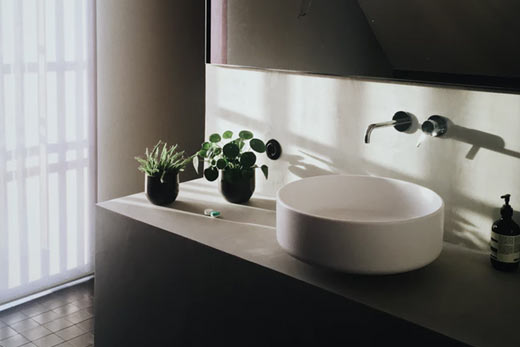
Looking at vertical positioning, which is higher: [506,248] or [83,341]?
[506,248]

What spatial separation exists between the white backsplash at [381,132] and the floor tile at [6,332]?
4.08 ft

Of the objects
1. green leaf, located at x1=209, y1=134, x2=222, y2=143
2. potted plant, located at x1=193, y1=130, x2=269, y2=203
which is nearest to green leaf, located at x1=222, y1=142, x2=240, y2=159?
potted plant, located at x1=193, y1=130, x2=269, y2=203

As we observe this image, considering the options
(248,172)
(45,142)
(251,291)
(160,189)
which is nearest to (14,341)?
(45,142)

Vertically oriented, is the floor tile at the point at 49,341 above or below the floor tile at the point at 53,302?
below

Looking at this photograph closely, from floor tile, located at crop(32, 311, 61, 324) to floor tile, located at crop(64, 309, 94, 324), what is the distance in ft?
0.18

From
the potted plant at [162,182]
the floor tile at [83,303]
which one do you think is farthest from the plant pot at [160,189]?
the floor tile at [83,303]

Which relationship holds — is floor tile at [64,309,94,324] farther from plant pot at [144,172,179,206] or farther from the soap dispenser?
the soap dispenser

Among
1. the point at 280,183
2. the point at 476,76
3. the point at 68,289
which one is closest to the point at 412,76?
the point at 476,76

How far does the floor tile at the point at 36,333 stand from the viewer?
109 inches

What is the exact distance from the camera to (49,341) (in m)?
2.75

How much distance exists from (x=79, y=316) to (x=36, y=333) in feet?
0.73

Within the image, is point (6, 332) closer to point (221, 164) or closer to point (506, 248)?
point (221, 164)

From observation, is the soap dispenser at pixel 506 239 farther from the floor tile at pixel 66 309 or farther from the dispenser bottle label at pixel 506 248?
the floor tile at pixel 66 309

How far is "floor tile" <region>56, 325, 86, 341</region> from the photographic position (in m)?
2.79
